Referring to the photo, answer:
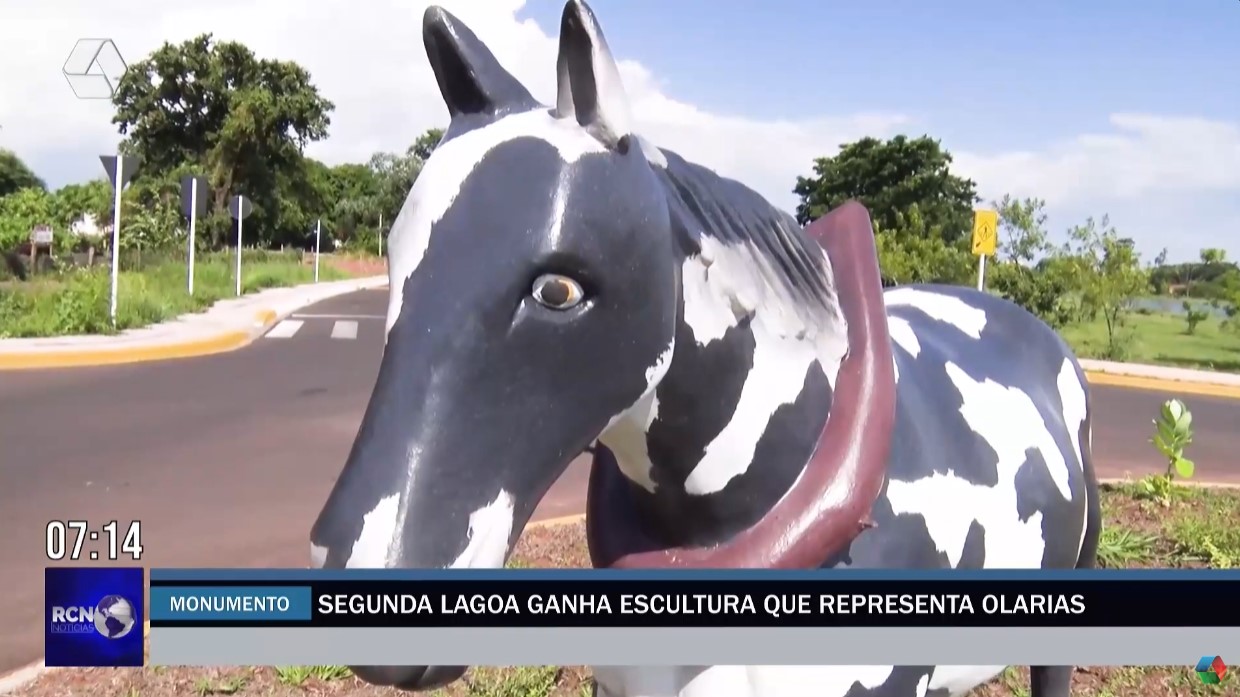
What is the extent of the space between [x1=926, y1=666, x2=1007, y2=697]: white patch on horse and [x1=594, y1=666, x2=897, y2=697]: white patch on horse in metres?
0.18

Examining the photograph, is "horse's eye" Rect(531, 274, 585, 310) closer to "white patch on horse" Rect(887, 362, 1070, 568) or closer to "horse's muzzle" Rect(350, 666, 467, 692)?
"horse's muzzle" Rect(350, 666, 467, 692)

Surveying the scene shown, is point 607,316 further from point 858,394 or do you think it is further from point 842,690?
point 842,690

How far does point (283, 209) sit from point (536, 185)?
1744 centimetres

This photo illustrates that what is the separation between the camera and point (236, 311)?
34.6 ft

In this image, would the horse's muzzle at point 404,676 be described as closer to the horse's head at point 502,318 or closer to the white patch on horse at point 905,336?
the horse's head at point 502,318

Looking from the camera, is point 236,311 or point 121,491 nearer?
point 121,491

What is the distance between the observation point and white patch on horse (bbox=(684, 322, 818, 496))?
0.92 metres

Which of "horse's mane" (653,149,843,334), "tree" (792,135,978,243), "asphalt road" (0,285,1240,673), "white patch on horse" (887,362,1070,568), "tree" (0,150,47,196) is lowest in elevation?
"asphalt road" (0,285,1240,673)

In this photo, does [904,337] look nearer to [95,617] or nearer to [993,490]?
[993,490]

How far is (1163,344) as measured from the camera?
1143 centimetres

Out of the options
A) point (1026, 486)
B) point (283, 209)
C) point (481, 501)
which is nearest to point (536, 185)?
Result: point (481, 501)

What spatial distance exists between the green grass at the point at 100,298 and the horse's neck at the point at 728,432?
8.17 m

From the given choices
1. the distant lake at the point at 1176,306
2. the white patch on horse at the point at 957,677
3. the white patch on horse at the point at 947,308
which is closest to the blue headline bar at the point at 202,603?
the white patch on horse at the point at 957,677

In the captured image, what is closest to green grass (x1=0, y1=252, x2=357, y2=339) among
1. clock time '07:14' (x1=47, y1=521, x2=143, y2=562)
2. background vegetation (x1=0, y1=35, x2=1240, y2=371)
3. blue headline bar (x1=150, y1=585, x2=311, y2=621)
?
background vegetation (x1=0, y1=35, x2=1240, y2=371)
